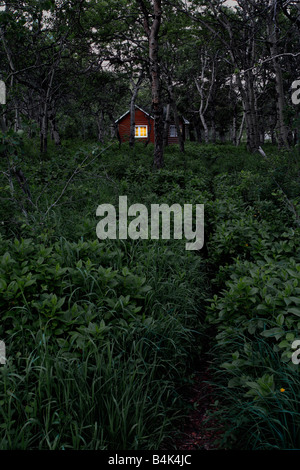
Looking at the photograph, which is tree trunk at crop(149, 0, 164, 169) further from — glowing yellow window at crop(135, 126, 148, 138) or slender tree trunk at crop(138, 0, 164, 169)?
glowing yellow window at crop(135, 126, 148, 138)

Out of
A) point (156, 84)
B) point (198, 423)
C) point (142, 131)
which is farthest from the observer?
point (142, 131)

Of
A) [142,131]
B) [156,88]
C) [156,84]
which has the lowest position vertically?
[156,88]

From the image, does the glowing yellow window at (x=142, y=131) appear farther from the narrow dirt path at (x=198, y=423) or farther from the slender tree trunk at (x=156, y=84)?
the narrow dirt path at (x=198, y=423)

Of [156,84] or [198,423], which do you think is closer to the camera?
[198,423]

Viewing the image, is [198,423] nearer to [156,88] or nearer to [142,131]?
[156,88]

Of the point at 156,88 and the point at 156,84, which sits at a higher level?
the point at 156,84

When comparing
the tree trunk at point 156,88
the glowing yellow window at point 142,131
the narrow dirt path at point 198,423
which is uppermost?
the glowing yellow window at point 142,131

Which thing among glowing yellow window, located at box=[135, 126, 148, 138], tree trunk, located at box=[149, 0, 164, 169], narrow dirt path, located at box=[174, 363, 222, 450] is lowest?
narrow dirt path, located at box=[174, 363, 222, 450]

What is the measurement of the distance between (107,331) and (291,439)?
1.59m

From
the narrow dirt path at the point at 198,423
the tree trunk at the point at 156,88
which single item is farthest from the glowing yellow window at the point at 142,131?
the narrow dirt path at the point at 198,423

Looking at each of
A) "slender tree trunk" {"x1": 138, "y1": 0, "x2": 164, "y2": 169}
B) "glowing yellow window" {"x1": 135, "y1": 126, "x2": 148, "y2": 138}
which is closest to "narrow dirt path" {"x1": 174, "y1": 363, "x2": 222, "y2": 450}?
"slender tree trunk" {"x1": 138, "y1": 0, "x2": 164, "y2": 169}

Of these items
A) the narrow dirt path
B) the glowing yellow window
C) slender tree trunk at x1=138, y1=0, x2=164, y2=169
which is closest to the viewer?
the narrow dirt path

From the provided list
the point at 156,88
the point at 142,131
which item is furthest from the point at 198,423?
the point at 142,131
